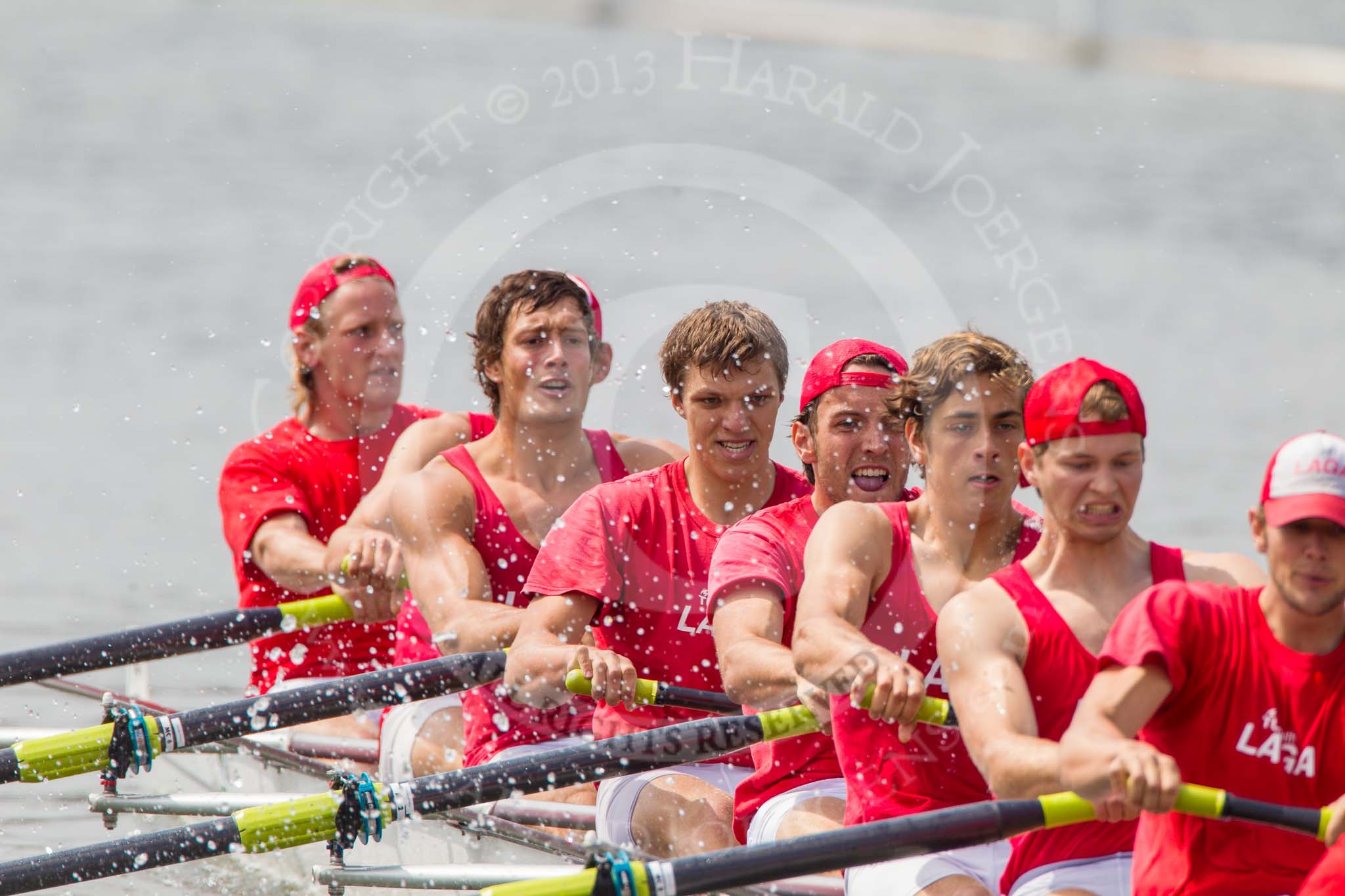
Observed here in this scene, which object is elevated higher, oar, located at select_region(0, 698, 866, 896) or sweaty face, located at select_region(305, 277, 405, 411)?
sweaty face, located at select_region(305, 277, 405, 411)

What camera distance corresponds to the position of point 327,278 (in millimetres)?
5203

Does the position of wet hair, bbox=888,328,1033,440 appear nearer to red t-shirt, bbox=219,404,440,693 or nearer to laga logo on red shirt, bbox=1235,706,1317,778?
laga logo on red shirt, bbox=1235,706,1317,778

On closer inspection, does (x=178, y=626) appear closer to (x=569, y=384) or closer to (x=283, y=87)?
(x=569, y=384)

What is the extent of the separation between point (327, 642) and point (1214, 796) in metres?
3.09

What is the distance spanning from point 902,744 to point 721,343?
40.3 inches

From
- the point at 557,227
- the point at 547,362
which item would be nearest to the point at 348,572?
the point at 547,362

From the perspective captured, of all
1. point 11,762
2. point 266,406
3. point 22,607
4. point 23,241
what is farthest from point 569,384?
point 23,241

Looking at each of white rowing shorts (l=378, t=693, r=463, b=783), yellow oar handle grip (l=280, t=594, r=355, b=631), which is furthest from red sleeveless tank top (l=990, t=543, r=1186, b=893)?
yellow oar handle grip (l=280, t=594, r=355, b=631)

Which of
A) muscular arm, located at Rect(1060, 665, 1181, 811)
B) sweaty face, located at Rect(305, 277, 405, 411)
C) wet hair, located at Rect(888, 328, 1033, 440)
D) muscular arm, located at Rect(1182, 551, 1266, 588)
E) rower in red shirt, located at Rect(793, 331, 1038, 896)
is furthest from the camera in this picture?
sweaty face, located at Rect(305, 277, 405, 411)

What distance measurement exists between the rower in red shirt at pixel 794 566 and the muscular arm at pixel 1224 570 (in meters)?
0.71

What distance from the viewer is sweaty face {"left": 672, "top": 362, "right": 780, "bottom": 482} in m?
3.72

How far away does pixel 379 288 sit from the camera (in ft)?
17.0

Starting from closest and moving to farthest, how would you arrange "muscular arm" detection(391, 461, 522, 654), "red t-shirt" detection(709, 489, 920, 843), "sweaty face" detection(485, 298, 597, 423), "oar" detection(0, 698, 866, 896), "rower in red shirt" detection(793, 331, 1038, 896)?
"rower in red shirt" detection(793, 331, 1038, 896) → "oar" detection(0, 698, 866, 896) → "red t-shirt" detection(709, 489, 920, 843) → "muscular arm" detection(391, 461, 522, 654) → "sweaty face" detection(485, 298, 597, 423)

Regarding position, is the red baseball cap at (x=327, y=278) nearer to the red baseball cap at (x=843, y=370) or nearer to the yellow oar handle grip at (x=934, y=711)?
the red baseball cap at (x=843, y=370)
